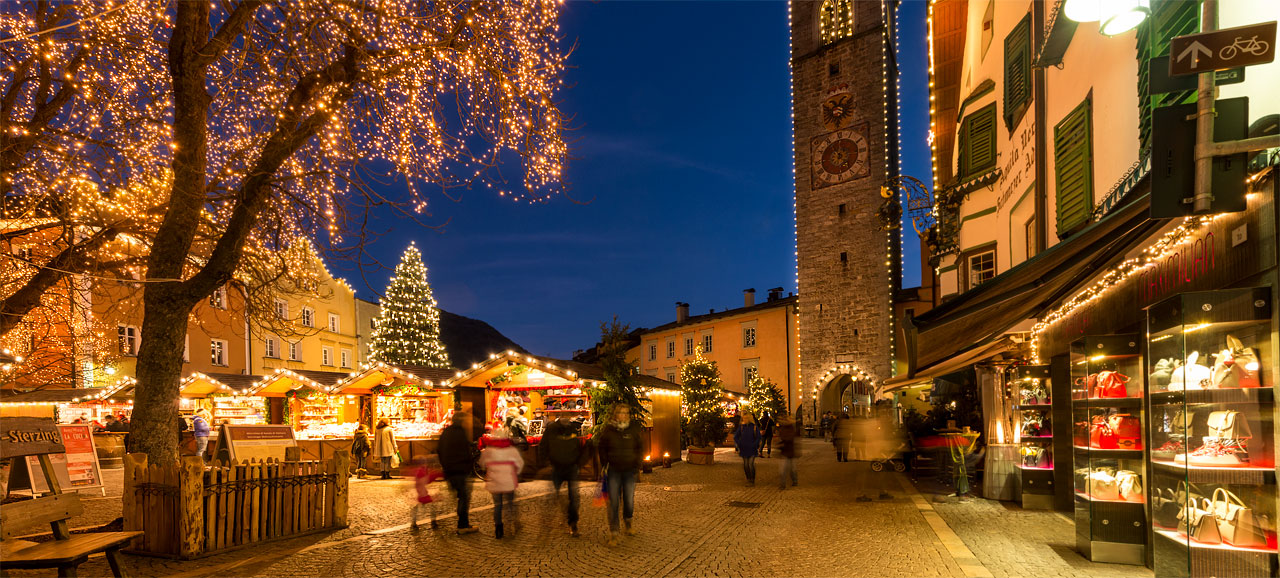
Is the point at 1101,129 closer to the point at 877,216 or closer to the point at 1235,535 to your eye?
the point at 1235,535

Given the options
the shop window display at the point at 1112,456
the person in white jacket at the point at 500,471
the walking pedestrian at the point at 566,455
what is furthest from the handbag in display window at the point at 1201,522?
the person in white jacket at the point at 500,471

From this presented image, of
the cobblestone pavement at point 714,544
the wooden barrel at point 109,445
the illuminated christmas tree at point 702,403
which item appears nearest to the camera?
the cobblestone pavement at point 714,544

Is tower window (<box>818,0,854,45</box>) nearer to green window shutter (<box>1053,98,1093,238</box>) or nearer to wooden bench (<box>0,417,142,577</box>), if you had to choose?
green window shutter (<box>1053,98,1093,238</box>)

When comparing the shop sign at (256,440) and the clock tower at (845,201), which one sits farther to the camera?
the clock tower at (845,201)

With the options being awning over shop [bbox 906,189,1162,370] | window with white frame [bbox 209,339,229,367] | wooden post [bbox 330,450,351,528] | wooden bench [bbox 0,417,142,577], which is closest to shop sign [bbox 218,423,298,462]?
wooden post [bbox 330,450,351,528]

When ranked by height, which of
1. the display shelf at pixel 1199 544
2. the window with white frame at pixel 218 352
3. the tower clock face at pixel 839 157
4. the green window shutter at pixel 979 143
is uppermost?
the tower clock face at pixel 839 157

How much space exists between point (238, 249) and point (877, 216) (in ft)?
96.3

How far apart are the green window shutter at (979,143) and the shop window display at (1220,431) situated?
1122 centimetres

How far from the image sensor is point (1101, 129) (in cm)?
887

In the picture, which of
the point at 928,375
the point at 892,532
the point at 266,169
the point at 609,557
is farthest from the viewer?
the point at 928,375

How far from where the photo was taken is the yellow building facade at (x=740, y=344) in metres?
40.1

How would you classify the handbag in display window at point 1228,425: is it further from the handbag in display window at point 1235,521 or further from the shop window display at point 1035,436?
the shop window display at point 1035,436

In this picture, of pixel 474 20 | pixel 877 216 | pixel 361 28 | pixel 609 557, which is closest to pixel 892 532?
pixel 609 557

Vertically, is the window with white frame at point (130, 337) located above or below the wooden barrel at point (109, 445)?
above
